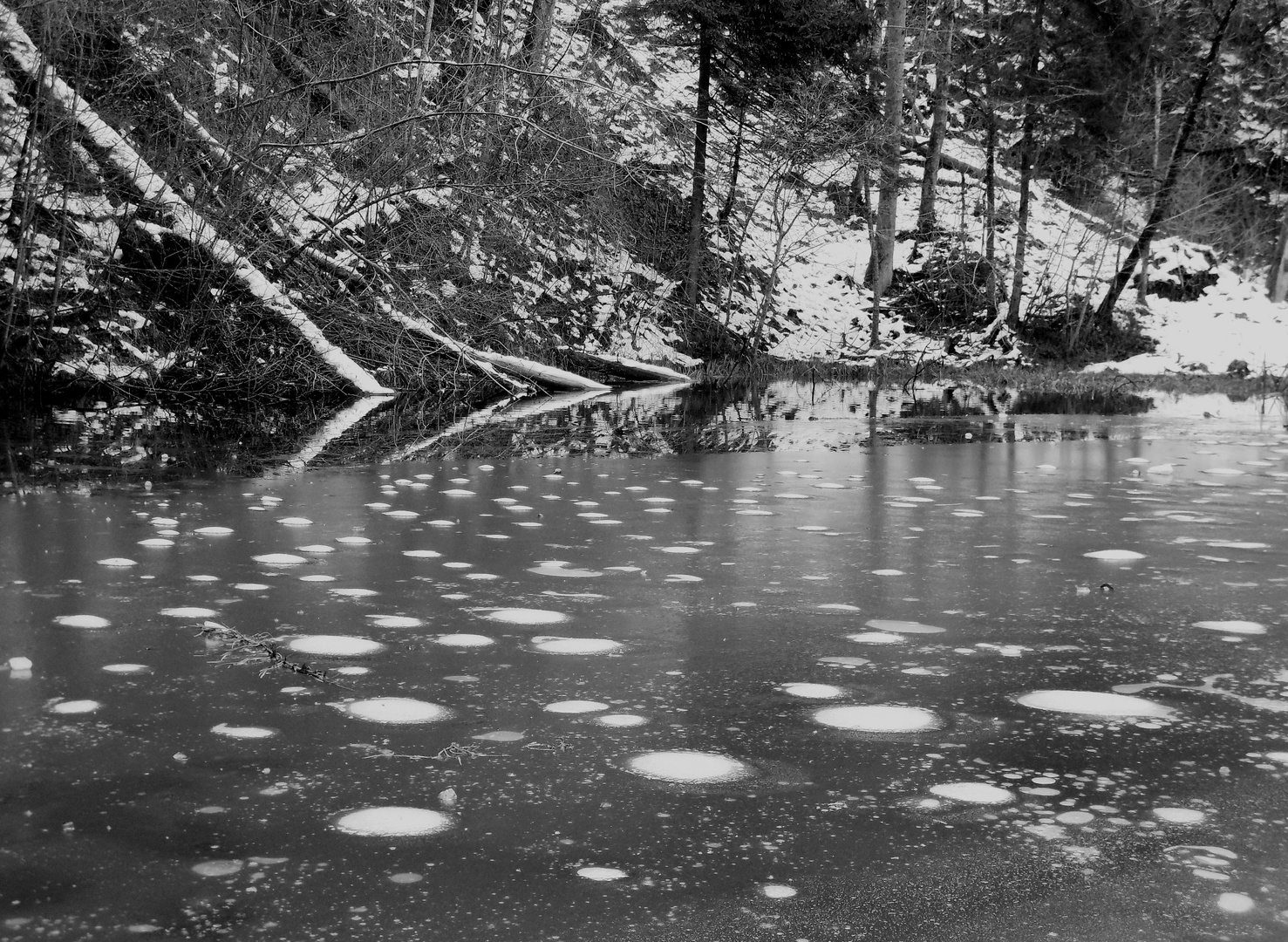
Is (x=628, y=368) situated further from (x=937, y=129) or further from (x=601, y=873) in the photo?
(x=601, y=873)

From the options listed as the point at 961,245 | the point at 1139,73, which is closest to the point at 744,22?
the point at 961,245

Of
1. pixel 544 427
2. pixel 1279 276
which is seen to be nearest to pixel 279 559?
pixel 544 427

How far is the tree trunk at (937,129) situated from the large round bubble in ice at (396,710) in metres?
25.8

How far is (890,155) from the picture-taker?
Answer: 928 inches

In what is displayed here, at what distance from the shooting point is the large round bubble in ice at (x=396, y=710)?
2.53 metres

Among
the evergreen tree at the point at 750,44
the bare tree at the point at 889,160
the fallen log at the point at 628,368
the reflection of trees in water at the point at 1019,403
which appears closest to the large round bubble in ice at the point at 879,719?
the reflection of trees in water at the point at 1019,403

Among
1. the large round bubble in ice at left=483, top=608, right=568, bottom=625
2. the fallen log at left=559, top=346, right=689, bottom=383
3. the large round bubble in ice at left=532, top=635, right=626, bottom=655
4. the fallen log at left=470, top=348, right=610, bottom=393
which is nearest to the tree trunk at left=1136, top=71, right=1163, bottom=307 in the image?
the fallen log at left=559, top=346, right=689, bottom=383

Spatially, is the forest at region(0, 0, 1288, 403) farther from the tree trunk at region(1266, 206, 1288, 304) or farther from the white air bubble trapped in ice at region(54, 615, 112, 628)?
the white air bubble trapped in ice at region(54, 615, 112, 628)

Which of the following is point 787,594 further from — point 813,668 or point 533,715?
point 533,715

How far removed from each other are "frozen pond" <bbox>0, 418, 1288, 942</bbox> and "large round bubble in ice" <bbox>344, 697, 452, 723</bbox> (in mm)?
12

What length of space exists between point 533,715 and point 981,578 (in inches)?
78.4

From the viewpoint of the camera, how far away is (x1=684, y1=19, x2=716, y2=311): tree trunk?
846 inches

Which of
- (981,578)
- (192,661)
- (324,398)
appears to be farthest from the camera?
(324,398)

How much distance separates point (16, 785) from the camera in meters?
2.13
